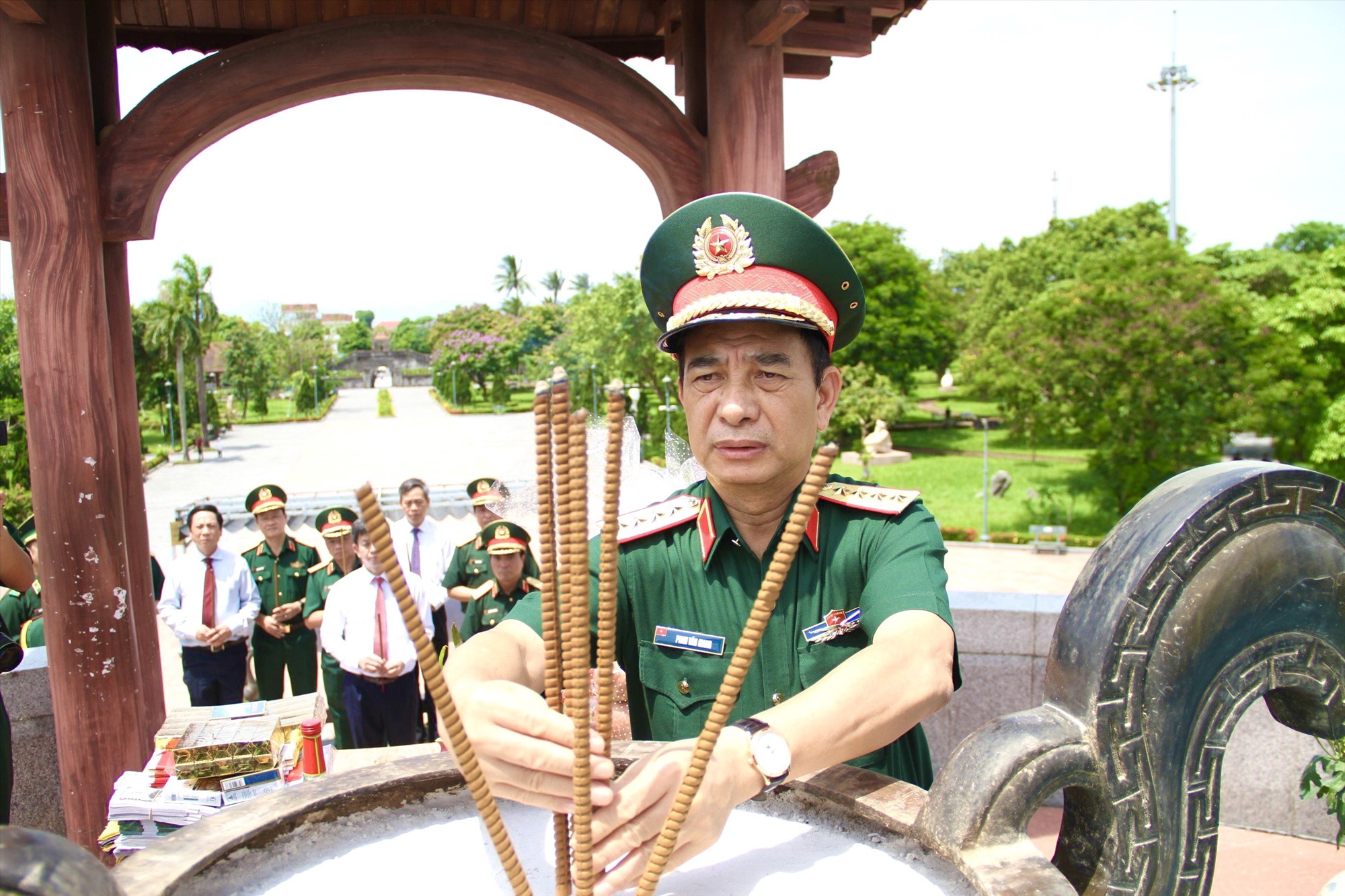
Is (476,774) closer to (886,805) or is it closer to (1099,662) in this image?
(886,805)

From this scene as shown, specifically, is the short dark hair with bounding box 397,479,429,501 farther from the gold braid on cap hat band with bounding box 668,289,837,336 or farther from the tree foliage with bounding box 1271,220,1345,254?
the tree foliage with bounding box 1271,220,1345,254

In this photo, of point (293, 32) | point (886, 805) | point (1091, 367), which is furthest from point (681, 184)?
point (1091, 367)

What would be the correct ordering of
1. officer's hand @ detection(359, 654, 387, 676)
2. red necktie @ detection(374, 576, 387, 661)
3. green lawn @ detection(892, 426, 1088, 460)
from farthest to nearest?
green lawn @ detection(892, 426, 1088, 460) < red necktie @ detection(374, 576, 387, 661) < officer's hand @ detection(359, 654, 387, 676)

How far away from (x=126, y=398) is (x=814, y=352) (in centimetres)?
338

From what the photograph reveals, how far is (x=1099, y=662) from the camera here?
1.21m

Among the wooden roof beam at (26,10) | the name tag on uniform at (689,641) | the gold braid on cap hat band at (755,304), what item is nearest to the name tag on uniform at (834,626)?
the name tag on uniform at (689,641)

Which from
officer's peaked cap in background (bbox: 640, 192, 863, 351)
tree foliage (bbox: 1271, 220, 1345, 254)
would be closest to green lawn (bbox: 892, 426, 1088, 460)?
tree foliage (bbox: 1271, 220, 1345, 254)

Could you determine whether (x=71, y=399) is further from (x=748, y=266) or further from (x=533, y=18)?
(x=748, y=266)

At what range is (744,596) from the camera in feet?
6.11

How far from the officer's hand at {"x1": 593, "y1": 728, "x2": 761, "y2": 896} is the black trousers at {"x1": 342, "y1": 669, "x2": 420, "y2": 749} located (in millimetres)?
4538

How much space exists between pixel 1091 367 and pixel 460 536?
1366 centimetres

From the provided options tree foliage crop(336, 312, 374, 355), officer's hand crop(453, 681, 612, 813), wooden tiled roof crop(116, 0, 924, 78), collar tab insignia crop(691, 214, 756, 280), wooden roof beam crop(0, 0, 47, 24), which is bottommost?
officer's hand crop(453, 681, 612, 813)

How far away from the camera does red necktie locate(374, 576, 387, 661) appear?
17.3 feet

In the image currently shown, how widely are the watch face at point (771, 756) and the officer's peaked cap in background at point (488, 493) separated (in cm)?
552
